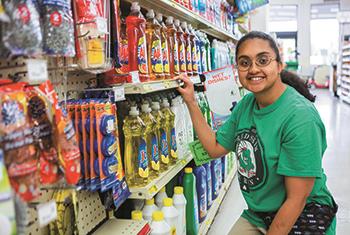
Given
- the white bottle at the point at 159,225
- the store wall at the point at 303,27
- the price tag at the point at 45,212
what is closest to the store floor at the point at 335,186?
the white bottle at the point at 159,225

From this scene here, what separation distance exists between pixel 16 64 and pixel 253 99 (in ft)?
4.00

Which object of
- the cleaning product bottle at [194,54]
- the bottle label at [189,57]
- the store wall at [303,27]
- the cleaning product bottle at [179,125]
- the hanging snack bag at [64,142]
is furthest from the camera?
the store wall at [303,27]

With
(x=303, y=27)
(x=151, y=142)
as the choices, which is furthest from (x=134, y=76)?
(x=303, y=27)

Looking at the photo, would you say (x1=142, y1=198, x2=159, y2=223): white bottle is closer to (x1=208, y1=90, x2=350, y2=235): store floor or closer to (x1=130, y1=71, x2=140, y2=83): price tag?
(x1=130, y1=71, x2=140, y2=83): price tag

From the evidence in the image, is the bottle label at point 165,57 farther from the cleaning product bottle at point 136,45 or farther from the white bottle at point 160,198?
the white bottle at point 160,198

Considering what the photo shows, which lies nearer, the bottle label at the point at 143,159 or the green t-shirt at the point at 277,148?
the green t-shirt at the point at 277,148

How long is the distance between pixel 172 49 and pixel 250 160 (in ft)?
2.78

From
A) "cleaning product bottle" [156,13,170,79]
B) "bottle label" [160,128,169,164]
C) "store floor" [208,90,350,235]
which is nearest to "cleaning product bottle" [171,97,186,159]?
"bottle label" [160,128,169,164]

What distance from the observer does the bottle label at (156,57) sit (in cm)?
197

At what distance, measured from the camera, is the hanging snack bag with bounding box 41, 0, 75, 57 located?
102cm

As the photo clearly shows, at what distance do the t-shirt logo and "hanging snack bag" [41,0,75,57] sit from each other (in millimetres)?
1010

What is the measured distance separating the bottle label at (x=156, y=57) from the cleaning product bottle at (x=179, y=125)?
428 mm

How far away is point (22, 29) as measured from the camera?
2.94ft

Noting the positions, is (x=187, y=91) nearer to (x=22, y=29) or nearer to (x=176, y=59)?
(x=176, y=59)
